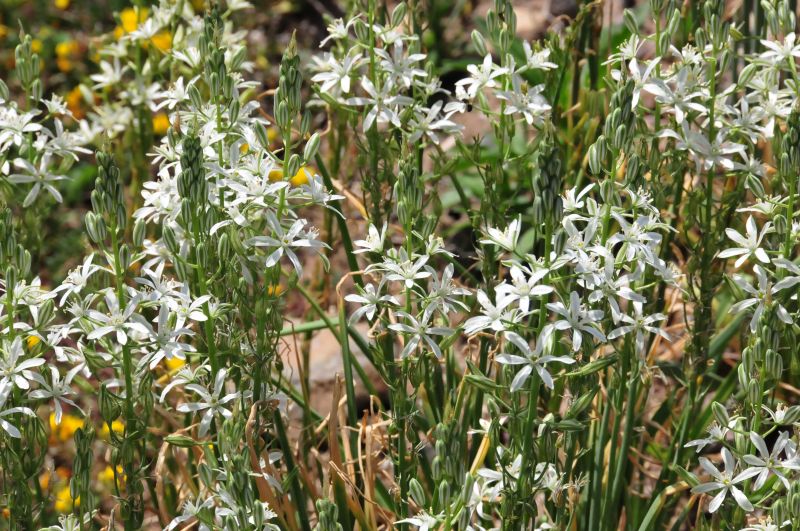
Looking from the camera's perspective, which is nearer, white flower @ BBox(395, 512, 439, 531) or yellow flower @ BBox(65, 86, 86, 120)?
white flower @ BBox(395, 512, 439, 531)

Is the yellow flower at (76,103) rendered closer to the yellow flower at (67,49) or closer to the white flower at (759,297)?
the yellow flower at (67,49)

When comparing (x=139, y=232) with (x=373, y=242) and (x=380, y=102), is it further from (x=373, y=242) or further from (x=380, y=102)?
(x=380, y=102)

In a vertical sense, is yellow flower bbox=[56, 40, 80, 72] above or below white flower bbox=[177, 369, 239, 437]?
above

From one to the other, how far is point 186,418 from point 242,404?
943 millimetres

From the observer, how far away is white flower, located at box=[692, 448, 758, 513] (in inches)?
104

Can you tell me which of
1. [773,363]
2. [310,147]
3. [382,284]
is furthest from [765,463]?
[310,147]

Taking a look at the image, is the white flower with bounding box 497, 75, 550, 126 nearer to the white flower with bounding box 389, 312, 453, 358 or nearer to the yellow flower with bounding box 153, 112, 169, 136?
the white flower with bounding box 389, 312, 453, 358

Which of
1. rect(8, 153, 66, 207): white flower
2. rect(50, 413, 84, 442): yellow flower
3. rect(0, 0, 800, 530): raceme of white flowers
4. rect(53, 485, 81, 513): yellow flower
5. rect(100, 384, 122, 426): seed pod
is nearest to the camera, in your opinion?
rect(0, 0, 800, 530): raceme of white flowers

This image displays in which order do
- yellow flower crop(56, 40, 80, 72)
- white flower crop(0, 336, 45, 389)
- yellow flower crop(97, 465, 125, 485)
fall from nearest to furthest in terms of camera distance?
white flower crop(0, 336, 45, 389) < yellow flower crop(97, 465, 125, 485) < yellow flower crop(56, 40, 80, 72)

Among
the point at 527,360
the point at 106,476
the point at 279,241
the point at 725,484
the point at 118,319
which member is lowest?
the point at 106,476

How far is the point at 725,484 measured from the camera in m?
2.71

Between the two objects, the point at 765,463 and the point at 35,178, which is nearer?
the point at 765,463

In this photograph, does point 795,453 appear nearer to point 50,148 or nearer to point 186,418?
point 186,418

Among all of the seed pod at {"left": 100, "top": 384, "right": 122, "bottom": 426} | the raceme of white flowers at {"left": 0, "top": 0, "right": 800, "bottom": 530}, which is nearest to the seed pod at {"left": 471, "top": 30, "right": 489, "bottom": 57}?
the raceme of white flowers at {"left": 0, "top": 0, "right": 800, "bottom": 530}
